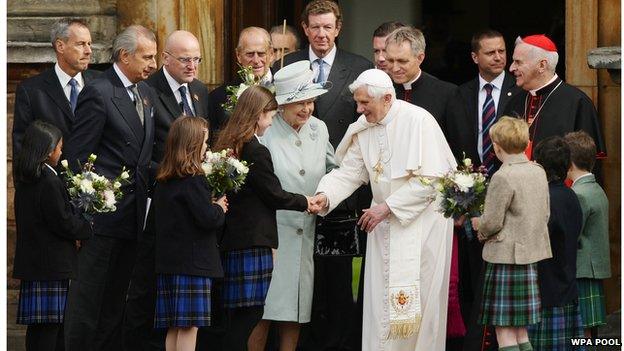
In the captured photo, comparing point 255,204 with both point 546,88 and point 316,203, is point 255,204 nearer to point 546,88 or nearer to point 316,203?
point 316,203

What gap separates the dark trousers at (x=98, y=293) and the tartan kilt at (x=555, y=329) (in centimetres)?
244

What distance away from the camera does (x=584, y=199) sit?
10.2 meters

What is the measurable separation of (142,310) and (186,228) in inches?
A: 42.3

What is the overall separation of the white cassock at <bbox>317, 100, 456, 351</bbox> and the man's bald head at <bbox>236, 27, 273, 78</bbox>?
3.27ft

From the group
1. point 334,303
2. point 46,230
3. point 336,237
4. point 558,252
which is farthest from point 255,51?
point 558,252

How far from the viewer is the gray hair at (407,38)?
1082 centimetres

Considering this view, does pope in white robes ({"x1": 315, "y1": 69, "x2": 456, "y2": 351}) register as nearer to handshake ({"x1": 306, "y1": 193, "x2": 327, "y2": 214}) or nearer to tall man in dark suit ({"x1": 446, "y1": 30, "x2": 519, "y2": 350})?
handshake ({"x1": 306, "y1": 193, "x2": 327, "y2": 214})

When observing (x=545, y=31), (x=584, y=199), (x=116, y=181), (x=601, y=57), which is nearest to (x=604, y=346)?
(x=584, y=199)

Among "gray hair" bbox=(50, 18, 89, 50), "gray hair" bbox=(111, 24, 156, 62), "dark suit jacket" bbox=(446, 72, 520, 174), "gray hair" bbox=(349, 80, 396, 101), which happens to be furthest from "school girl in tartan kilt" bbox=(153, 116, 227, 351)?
"dark suit jacket" bbox=(446, 72, 520, 174)

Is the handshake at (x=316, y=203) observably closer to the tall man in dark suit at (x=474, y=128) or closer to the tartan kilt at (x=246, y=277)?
the tartan kilt at (x=246, y=277)

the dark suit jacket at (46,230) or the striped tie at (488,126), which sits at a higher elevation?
the striped tie at (488,126)

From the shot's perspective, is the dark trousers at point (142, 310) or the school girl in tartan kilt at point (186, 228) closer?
the school girl in tartan kilt at point (186, 228)

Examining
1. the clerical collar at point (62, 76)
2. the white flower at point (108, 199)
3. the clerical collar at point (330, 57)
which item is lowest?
the white flower at point (108, 199)

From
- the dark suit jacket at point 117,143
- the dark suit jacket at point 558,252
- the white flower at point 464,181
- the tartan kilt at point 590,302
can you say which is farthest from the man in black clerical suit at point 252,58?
the tartan kilt at point 590,302
